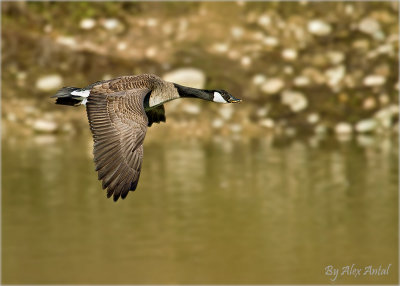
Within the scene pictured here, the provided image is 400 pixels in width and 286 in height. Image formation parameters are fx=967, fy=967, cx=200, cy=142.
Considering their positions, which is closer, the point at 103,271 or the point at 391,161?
the point at 103,271

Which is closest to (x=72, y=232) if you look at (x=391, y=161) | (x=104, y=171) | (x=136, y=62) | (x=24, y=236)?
(x=24, y=236)

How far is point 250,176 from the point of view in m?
13.6

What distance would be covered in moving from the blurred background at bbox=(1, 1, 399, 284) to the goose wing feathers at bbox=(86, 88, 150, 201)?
4.86 metres

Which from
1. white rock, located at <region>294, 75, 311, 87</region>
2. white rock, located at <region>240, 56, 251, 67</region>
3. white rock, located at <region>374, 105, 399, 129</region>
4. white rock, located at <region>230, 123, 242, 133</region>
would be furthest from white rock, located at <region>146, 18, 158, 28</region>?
white rock, located at <region>374, 105, 399, 129</region>

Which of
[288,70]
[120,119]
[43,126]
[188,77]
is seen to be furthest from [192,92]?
[288,70]

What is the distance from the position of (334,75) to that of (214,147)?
256 cm

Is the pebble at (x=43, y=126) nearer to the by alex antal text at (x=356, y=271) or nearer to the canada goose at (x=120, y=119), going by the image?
the by alex antal text at (x=356, y=271)

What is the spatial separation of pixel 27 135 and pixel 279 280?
16.3 feet

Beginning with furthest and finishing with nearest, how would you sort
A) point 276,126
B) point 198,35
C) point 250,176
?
point 198,35
point 276,126
point 250,176

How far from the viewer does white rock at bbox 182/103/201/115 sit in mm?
14734

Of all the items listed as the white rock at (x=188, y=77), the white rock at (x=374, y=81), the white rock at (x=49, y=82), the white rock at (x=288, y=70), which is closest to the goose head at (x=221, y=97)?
the white rock at (x=188, y=77)

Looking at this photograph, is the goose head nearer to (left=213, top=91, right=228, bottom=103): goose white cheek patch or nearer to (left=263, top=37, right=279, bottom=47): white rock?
(left=213, top=91, right=228, bottom=103): goose white cheek patch

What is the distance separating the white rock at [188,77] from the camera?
14445 mm

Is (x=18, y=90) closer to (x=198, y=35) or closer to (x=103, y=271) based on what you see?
(x=198, y=35)
